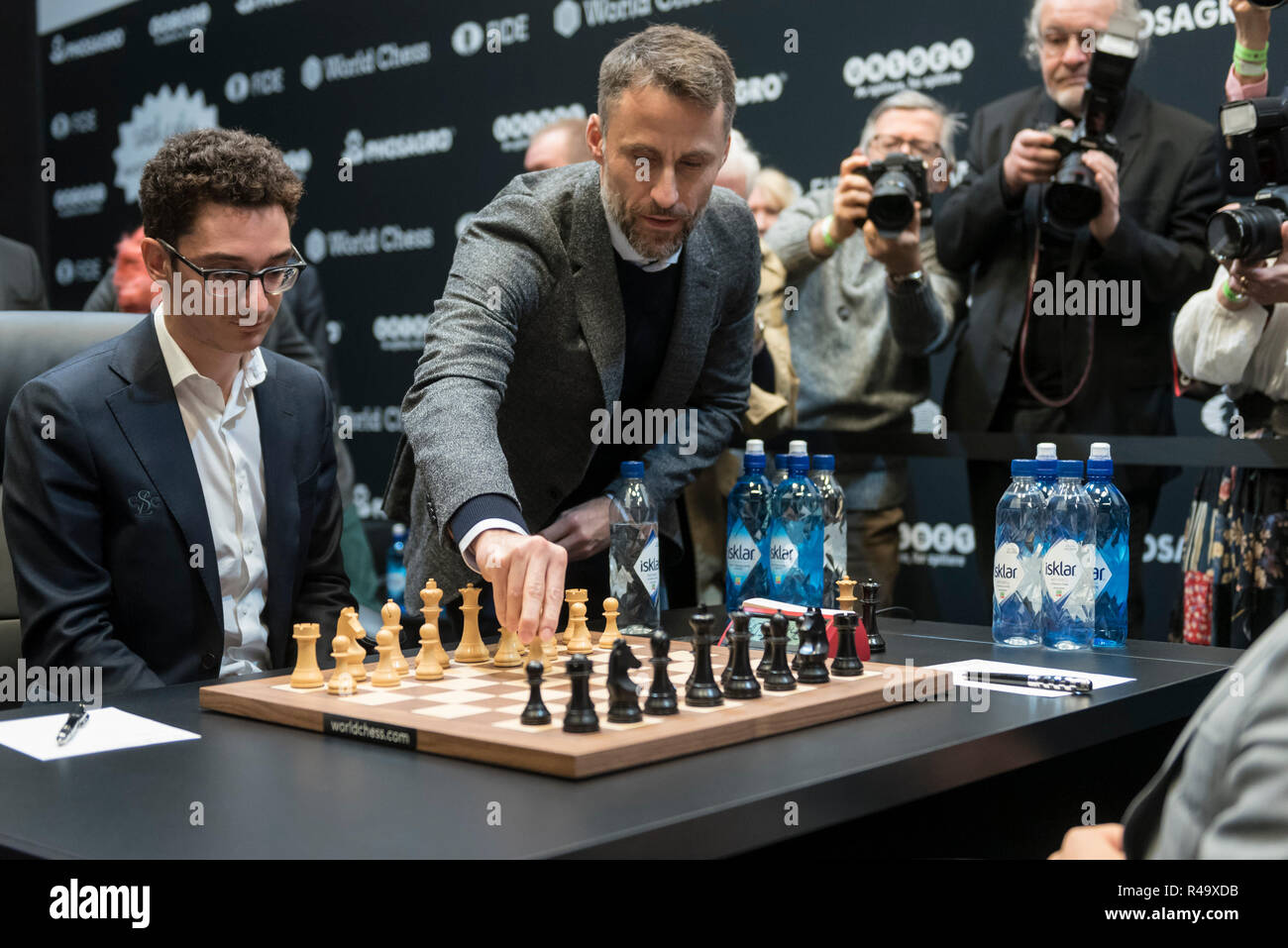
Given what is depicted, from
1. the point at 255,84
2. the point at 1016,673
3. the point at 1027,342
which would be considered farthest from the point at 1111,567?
the point at 255,84

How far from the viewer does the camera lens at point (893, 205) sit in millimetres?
2998

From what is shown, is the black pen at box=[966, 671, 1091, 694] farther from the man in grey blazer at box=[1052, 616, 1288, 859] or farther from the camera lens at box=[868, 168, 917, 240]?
the camera lens at box=[868, 168, 917, 240]

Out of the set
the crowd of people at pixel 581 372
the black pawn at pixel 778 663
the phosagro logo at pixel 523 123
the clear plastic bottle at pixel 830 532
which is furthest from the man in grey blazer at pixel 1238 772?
the phosagro logo at pixel 523 123

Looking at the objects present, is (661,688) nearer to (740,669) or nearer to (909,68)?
(740,669)

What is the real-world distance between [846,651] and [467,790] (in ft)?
1.88

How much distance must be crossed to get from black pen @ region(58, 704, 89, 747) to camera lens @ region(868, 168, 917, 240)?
217 cm

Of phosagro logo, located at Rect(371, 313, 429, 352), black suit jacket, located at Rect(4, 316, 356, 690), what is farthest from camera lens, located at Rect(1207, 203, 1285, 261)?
phosagro logo, located at Rect(371, 313, 429, 352)

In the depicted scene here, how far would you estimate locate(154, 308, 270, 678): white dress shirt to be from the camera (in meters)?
1.91
